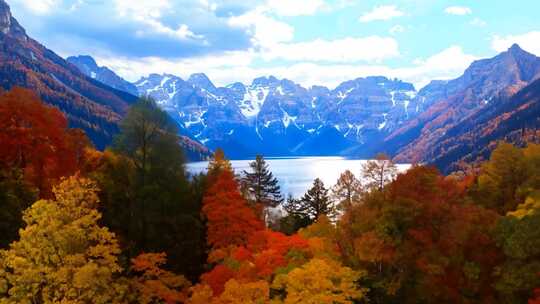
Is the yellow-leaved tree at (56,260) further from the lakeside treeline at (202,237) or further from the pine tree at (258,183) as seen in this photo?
the pine tree at (258,183)

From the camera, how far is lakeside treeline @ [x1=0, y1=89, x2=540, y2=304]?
95.9 feet

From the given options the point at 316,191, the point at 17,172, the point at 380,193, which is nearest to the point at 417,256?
the point at 380,193

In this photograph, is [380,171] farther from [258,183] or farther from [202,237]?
[258,183]

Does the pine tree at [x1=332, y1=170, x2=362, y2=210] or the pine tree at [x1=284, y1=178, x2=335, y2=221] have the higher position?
the pine tree at [x1=332, y1=170, x2=362, y2=210]

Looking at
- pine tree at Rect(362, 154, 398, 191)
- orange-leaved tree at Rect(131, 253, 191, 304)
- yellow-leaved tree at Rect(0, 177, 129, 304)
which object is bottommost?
orange-leaved tree at Rect(131, 253, 191, 304)

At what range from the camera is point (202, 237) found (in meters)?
Answer: 49.1

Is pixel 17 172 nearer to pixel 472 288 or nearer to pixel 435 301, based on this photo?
pixel 435 301

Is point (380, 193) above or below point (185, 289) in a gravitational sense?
above

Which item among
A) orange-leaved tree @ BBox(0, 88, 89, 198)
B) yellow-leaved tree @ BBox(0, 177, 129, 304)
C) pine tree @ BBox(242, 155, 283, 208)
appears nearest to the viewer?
yellow-leaved tree @ BBox(0, 177, 129, 304)

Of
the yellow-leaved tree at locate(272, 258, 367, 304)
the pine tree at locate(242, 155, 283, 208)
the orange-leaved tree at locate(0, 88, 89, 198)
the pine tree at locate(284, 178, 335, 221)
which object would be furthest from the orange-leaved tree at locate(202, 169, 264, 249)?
the pine tree at locate(284, 178, 335, 221)

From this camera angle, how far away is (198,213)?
161ft

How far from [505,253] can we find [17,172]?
138 feet

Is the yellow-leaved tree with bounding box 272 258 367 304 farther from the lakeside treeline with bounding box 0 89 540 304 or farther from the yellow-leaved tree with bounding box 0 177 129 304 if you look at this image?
the yellow-leaved tree with bounding box 0 177 129 304

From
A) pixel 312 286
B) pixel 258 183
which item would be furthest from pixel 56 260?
pixel 258 183
